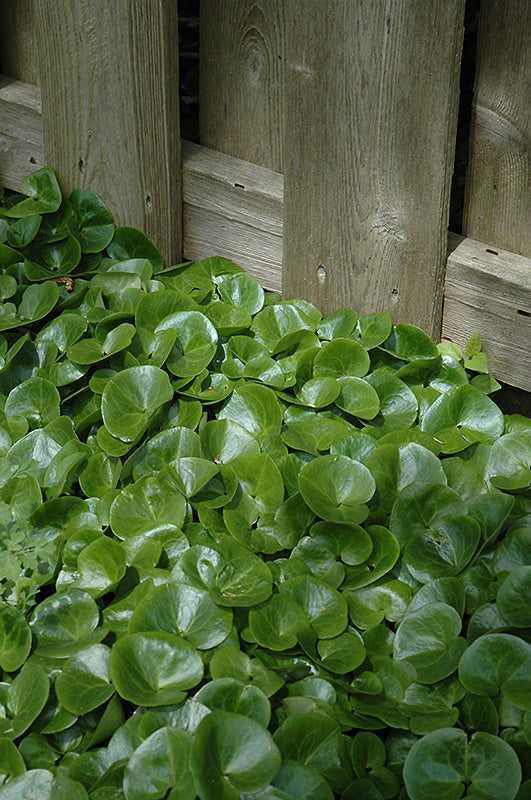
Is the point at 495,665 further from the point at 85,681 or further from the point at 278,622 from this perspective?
the point at 85,681

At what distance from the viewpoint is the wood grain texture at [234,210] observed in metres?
1.92

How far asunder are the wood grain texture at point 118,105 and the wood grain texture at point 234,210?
43mm

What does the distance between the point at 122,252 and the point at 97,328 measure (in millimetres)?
328

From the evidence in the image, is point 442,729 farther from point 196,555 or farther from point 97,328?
point 97,328

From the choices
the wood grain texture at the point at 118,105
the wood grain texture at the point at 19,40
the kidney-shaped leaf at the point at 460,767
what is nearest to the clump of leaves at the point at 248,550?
the kidney-shaped leaf at the point at 460,767

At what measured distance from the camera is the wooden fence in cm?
161

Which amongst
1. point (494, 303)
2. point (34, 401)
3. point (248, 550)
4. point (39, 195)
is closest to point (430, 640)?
point (248, 550)

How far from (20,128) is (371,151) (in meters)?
1.00

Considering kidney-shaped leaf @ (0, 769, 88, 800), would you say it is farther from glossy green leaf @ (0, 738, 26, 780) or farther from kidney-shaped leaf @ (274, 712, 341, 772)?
kidney-shaped leaf @ (274, 712, 341, 772)

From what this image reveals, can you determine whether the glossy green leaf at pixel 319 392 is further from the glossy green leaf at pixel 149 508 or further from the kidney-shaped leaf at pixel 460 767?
the kidney-shaped leaf at pixel 460 767

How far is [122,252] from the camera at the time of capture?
81.6 inches

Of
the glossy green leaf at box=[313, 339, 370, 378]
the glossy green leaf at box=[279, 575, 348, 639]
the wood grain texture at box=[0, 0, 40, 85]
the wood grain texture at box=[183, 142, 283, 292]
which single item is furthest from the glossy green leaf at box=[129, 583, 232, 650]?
the wood grain texture at box=[0, 0, 40, 85]

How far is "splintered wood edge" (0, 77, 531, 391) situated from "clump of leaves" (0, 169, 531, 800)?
61mm

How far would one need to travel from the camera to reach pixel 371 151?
1.70 meters
